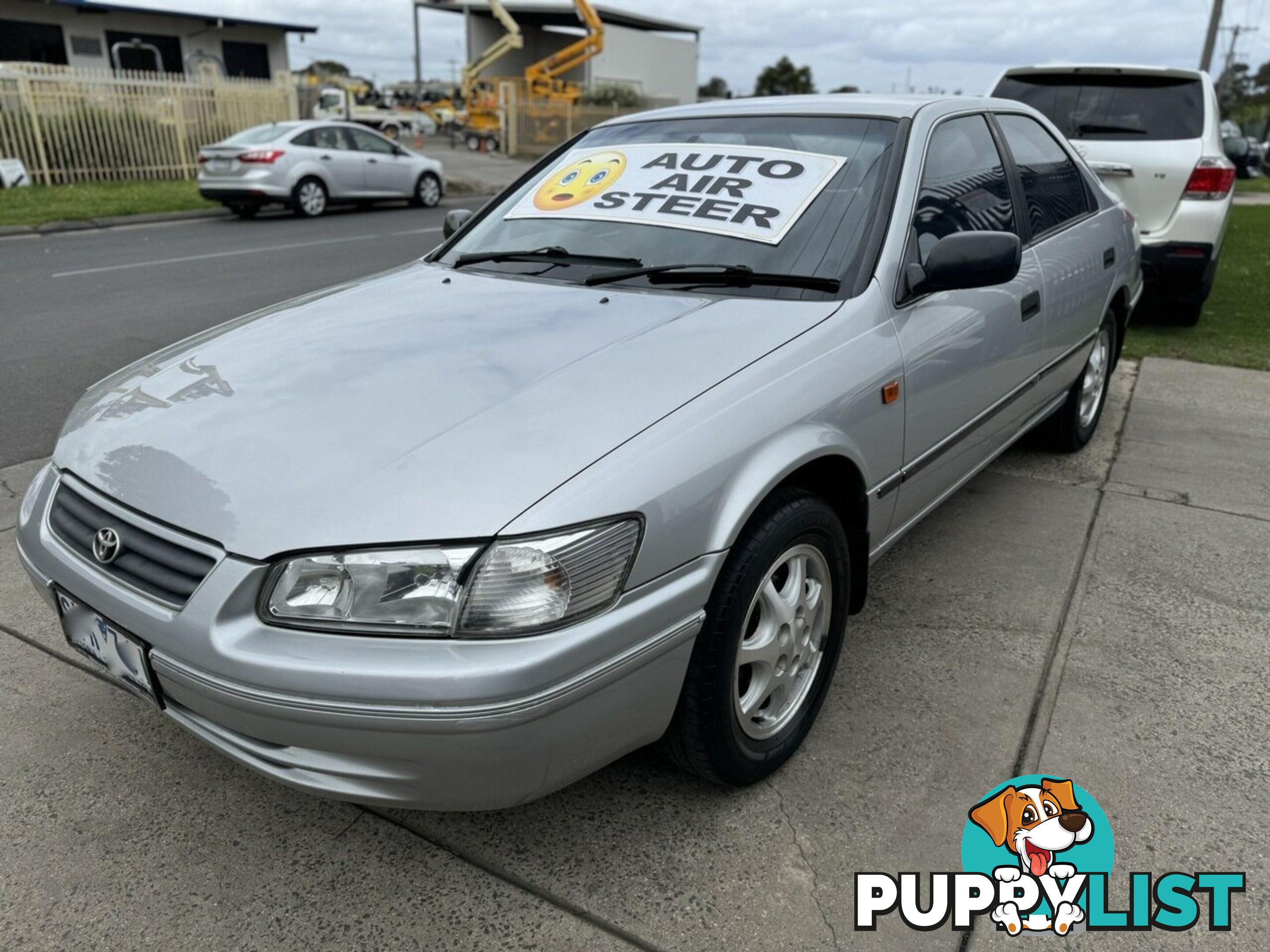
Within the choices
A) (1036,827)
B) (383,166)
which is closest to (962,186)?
(1036,827)

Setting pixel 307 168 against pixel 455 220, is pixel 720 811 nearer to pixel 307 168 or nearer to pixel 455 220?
pixel 455 220

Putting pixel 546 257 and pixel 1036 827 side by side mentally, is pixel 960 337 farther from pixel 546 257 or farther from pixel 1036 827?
pixel 1036 827

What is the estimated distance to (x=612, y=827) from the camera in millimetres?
2268

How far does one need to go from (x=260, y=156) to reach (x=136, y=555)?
532 inches

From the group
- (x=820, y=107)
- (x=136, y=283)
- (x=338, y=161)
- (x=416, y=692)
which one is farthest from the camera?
(x=338, y=161)

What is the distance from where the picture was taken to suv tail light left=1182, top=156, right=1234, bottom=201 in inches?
258

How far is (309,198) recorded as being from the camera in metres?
14.6

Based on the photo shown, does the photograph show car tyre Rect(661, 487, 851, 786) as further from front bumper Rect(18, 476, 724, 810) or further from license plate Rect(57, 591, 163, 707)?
license plate Rect(57, 591, 163, 707)

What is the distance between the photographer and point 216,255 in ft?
35.3

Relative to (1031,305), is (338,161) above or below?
below

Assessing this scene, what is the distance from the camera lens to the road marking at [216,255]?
376 inches

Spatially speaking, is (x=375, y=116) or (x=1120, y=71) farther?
(x=375, y=116)

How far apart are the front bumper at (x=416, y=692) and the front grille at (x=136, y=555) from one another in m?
0.03

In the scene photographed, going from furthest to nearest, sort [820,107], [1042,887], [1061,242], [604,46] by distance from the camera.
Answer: [604,46], [1061,242], [820,107], [1042,887]
